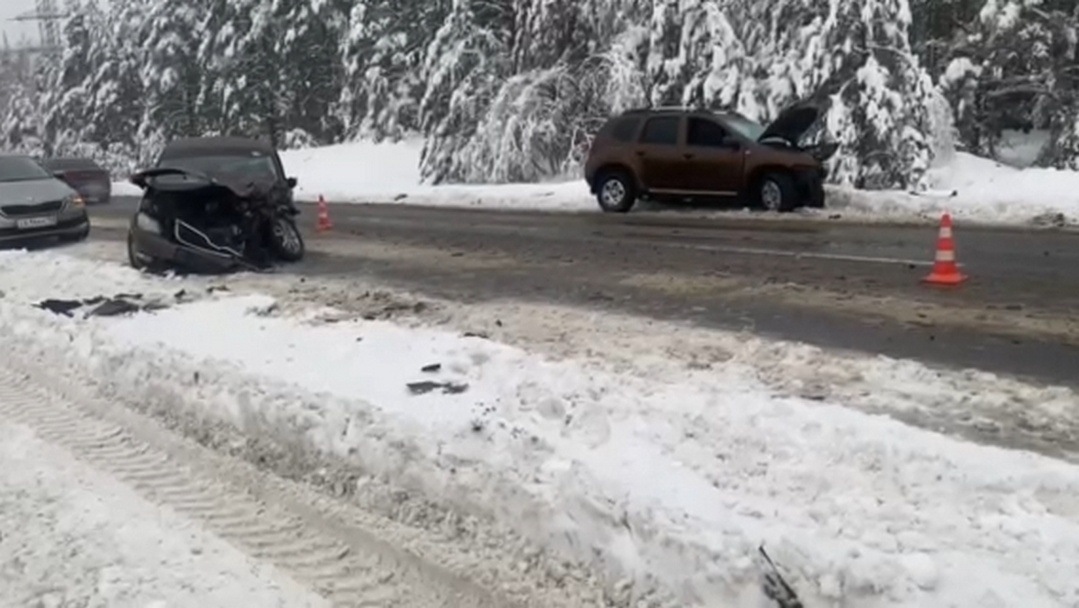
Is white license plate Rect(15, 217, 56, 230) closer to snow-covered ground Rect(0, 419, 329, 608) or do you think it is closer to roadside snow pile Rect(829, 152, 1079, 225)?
snow-covered ground Rect(0, 419, 329, 608)

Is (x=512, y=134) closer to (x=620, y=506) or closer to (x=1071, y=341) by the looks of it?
(x=1071, y=341)

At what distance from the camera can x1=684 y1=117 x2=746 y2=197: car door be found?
57.4 ft

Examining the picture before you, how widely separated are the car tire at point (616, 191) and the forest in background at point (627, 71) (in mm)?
5463

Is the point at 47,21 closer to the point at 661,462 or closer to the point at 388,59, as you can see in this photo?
the point at 388,59

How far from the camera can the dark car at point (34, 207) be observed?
15.4 meters

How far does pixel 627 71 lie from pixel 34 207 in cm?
1510

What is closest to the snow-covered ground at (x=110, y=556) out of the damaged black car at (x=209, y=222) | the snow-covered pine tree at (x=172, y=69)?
the damaged black car at (x=209, y=222)

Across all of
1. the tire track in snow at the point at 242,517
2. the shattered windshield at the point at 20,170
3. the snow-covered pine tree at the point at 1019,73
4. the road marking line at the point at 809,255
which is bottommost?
the tire track in snow at the point at 242,517

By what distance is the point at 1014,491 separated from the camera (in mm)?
4336

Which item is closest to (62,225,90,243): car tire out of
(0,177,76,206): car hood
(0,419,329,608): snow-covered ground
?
(0,177,76,206): car hood

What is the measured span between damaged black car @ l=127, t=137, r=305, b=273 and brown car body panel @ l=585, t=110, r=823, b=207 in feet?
25.4

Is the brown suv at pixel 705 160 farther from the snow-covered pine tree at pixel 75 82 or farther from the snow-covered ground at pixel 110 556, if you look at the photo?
the snow-covered pine tree at pixel 75 82

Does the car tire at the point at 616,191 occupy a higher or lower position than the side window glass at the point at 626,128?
lower

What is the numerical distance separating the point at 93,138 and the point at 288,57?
53.5 feet
